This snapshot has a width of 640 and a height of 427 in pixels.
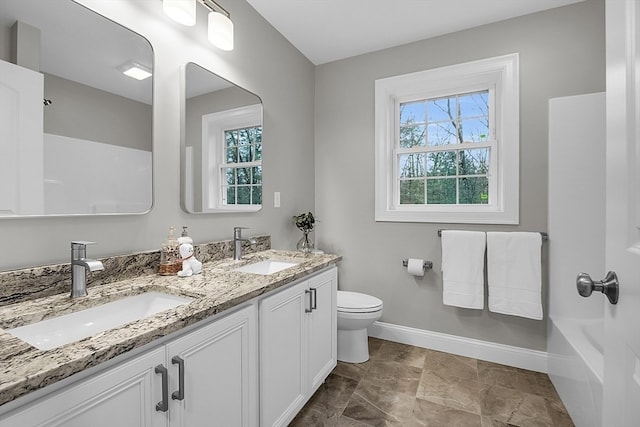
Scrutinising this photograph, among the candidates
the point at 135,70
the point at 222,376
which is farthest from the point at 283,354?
the point at 135,70

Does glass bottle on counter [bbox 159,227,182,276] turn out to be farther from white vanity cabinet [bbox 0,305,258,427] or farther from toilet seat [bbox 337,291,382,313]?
toilet seat [bbox 337,291,382,313]

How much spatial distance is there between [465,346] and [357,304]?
93 cm

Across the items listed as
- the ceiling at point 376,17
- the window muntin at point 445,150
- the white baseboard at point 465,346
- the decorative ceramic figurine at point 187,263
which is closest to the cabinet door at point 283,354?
the decorative ceramic figurine at point 187,263

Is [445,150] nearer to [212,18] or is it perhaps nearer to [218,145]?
[218,145]

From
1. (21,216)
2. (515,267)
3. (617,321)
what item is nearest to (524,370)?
(515,267)

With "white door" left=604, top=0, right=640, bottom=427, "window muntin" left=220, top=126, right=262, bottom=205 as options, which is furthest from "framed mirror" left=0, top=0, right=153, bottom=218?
"white door" left=604, top=0, right=640, bottom=427

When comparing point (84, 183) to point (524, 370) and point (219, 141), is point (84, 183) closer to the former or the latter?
point (219, 141)

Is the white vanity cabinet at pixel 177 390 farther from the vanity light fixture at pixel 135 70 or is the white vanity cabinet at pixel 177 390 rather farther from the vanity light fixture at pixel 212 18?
the vanity light fixture at pixel 212 18

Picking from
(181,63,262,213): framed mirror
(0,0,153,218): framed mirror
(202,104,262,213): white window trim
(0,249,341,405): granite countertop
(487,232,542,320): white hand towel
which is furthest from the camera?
(487,232,542,320): white hand towel

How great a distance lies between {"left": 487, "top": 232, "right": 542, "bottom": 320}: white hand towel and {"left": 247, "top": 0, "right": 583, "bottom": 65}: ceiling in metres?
1.54

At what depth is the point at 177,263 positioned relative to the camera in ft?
4.66

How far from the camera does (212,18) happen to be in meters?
1.62

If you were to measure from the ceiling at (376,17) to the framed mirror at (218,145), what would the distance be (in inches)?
26.3

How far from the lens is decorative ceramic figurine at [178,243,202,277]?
4.52 feet
